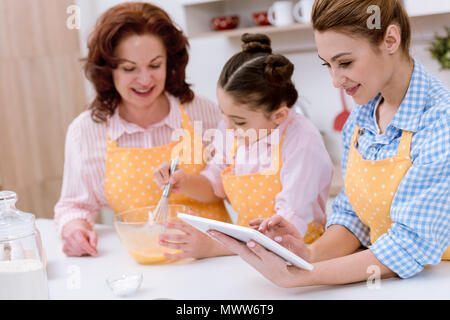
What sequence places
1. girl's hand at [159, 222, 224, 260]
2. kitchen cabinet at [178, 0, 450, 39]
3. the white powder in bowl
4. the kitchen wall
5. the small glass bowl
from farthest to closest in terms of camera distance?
1. kitchen cabinet at [178, 0, 450, 39]
2. the kitchen wall
3. girl's hand at [159, 222, 224, 260]
4. the small glass bowl
5. the white powder in bowl

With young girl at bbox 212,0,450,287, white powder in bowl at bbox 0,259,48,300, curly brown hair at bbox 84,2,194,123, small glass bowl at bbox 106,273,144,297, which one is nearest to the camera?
white powder in bowl at bbox 0,259,48,300

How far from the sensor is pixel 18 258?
3.06 ft

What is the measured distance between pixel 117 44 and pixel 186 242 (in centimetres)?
63

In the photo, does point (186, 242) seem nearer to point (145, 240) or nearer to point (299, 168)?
point (145, 240)

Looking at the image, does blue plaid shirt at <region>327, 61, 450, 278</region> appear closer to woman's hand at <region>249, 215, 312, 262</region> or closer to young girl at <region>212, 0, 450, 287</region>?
→ young girl at <region>212, 0, 450, 287</region>

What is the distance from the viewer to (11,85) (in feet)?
8.54

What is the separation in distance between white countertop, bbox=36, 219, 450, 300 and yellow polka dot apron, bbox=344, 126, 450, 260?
13 centimetres

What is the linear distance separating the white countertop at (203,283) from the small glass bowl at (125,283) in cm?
1

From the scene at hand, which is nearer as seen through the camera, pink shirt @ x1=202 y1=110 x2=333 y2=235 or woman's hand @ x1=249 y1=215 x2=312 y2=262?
woman's hand @ x1=249 y1=215 x2=312 y2=262

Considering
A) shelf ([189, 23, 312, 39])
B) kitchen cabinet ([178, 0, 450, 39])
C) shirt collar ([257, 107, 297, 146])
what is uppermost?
kitchen cabinet ([178, 0, 450, 39])

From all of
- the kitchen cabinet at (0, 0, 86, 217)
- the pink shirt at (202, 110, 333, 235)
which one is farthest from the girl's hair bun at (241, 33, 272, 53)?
the kitchen cabinet at (0, 0, 86, 217)

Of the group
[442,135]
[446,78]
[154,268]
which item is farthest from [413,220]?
[446,78]

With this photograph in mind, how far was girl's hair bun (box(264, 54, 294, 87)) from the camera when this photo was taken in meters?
1.29

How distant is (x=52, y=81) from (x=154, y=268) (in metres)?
1.85
